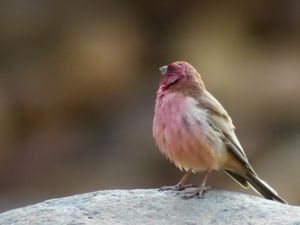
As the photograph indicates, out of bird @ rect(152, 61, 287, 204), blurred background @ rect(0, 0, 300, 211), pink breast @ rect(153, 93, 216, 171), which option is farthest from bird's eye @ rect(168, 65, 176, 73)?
blurred background @ rect(0, 0, 300, 211)

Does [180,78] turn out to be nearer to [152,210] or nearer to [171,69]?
[171,69]

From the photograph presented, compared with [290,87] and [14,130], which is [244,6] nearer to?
[290,87]

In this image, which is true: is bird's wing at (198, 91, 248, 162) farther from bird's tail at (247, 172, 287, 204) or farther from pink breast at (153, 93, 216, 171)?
bird's tail at (247, 172, 287, 204)

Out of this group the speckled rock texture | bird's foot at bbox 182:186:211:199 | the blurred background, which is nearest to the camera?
the speckled rock texture

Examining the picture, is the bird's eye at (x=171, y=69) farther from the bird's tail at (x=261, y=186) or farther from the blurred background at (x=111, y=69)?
the blurred background at (x=111, y=69)

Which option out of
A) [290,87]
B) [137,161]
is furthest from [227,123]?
[290,87]

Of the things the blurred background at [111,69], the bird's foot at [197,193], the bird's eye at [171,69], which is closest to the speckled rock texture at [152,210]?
the bird's foot at [197,193]
